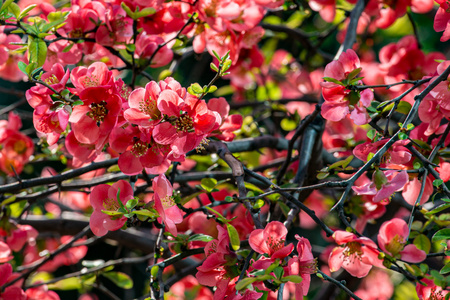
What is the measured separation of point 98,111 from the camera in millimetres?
728

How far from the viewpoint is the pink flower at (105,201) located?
76 centimetres

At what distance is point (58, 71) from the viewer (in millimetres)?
784

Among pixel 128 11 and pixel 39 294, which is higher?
pixel 128 11

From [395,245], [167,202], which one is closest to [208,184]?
[167,202]

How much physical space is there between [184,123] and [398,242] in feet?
1.47

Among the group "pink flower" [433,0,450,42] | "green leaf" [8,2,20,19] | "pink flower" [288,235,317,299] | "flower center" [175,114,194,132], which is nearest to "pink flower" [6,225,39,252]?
"green leaf" [8,2,20,19]

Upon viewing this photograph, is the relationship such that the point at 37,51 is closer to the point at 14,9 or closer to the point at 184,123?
the point at 14,9

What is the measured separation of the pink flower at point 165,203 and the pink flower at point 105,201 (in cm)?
7

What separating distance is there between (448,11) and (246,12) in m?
0.49

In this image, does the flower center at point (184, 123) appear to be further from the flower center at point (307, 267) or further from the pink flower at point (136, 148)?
the flower center at point (307, 267)

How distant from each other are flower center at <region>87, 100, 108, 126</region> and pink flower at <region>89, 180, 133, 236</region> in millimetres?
118

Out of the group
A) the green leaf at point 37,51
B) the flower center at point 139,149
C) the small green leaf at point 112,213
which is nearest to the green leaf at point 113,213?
the small green leaf at point 112,213

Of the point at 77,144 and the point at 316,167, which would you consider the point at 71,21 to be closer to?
the point at 77,144

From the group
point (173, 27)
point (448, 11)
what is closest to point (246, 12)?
point (173, 27)
